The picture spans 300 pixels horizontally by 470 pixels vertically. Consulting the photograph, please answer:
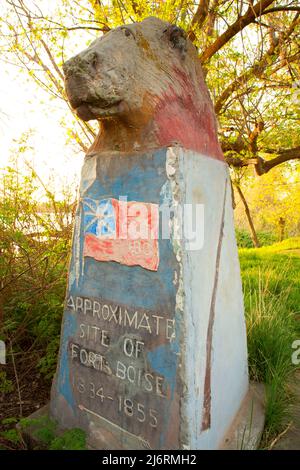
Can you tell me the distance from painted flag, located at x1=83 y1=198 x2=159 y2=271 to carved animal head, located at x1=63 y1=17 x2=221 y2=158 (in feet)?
1.06

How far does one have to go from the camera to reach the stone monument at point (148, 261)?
64.3 inches

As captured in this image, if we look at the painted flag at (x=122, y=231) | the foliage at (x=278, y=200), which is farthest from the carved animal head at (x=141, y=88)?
the foliage at (x=278, y=200)

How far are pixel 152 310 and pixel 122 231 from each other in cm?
45

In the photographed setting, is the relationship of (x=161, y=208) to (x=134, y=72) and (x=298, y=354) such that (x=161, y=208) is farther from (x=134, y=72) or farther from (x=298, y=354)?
(x=298, y=354)

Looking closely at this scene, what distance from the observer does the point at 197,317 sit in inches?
66.4

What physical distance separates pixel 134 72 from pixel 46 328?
7.44ft

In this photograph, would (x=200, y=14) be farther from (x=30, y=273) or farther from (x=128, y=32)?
(x=30, y=273)

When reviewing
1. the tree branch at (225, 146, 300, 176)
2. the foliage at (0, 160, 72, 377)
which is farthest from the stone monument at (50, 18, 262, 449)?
the tree branch at (225, 146, 300, 176)

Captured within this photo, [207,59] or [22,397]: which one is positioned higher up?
[207,59]

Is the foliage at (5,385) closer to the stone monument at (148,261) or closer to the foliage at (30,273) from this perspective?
the foliage at (30,273)

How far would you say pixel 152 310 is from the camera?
1.72 metres

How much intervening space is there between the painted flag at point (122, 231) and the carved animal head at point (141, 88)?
322 mm

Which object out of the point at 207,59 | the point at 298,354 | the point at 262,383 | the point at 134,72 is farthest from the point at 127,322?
the point at 207,59

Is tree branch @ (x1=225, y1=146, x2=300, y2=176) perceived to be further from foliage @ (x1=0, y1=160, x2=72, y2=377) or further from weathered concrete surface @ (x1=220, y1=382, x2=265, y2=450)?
weathered concrete surface @ (x1=220, y1=382, x2=265, y2=450)
